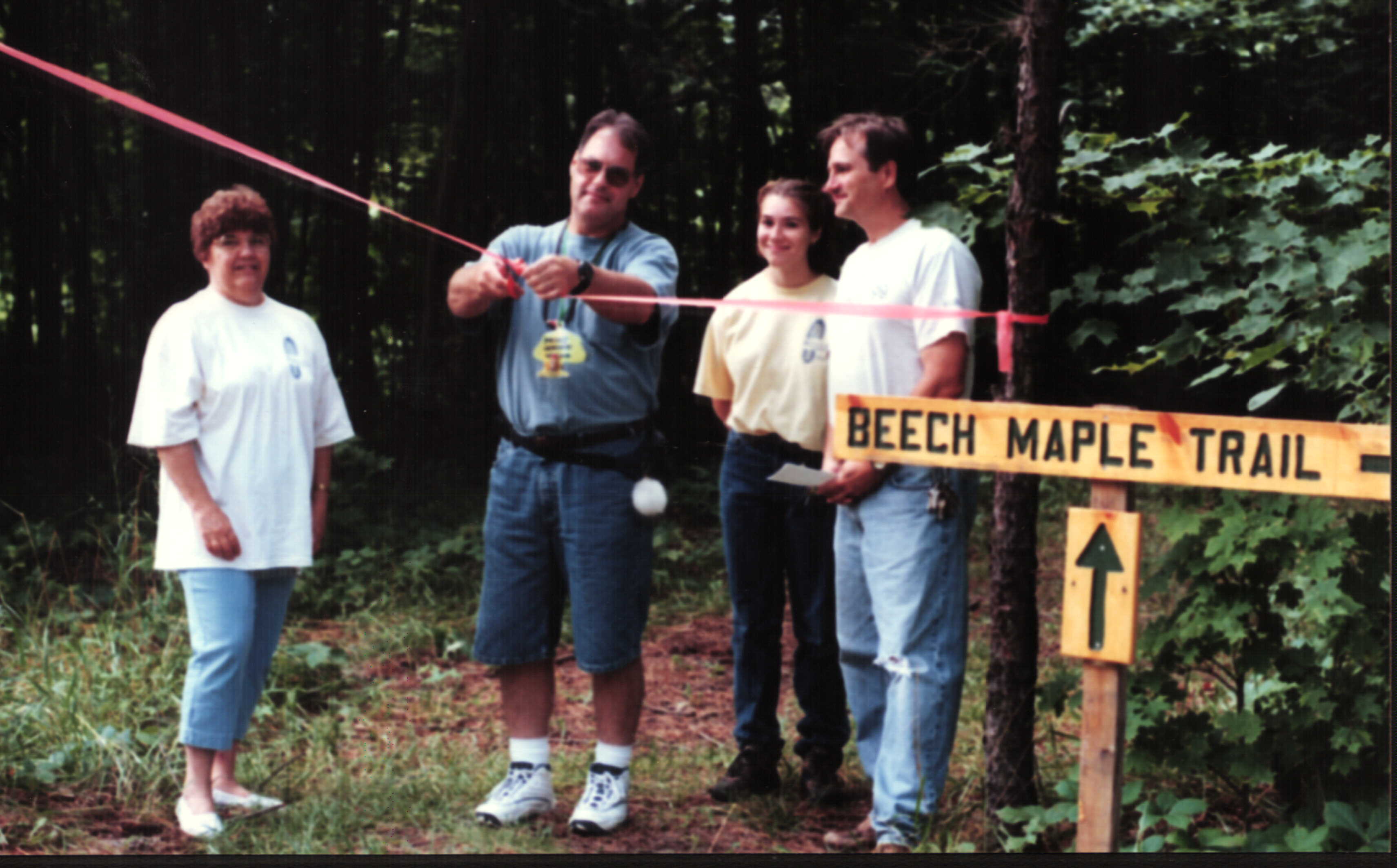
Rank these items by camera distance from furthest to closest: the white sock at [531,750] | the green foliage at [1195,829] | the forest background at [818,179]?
the white sock at [531,750]
the forest background at [818,179]
the green foliage at [1195,829]

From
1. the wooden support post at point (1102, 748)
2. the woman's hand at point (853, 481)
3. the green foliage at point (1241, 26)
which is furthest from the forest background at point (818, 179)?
the wooden support post at point (1102, 748)

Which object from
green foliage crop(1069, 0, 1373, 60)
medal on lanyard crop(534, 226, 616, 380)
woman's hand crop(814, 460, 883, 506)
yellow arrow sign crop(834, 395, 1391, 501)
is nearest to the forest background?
green foliage crop(1069, 0, 1373, 60)

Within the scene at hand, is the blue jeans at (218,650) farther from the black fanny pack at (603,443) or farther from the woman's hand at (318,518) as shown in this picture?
the black fanny pack at (603,443)

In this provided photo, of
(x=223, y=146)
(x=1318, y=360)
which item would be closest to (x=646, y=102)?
(x=223, y=146)

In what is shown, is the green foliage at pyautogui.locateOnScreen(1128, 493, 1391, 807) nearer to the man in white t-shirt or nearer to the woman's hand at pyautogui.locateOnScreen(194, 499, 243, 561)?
the man in white t-shirt

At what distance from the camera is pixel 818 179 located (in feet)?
10.2

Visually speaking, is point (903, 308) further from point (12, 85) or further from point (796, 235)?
point (12, 85)

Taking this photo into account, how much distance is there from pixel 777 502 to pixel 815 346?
16.7 inches

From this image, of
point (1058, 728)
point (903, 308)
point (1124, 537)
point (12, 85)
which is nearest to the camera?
point (1124, 537)

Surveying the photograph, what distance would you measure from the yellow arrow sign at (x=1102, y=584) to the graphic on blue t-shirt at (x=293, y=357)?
76.4 inches

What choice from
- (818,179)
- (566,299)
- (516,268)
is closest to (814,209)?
(818,179)

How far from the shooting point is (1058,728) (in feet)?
11.8

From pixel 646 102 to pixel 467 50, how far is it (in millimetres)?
490

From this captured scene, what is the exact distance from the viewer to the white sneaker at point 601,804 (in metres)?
3.17
